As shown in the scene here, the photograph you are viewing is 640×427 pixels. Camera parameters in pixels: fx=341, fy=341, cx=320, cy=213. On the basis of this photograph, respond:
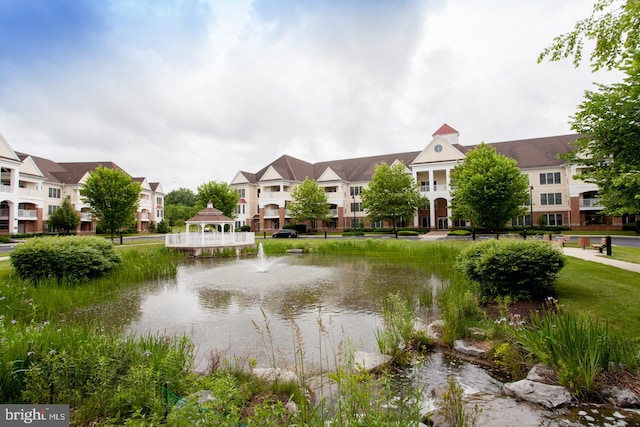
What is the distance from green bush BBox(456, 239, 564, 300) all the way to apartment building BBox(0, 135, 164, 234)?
123 feet

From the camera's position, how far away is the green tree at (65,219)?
46.2m

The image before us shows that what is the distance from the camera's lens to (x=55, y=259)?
11.9 meters

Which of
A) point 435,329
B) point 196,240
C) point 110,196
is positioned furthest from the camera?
point 110,196

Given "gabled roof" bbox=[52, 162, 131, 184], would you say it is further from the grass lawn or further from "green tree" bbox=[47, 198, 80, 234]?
the grass lawn

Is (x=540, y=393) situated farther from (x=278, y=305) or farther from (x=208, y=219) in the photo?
(x=208, y=219)

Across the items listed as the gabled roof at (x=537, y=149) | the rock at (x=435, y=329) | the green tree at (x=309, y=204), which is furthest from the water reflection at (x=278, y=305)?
the gabled roof at (x=537, y=149)

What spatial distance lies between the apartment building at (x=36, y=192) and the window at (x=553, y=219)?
162ft

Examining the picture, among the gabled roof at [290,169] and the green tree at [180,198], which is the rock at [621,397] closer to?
the gabled roof at [290,169]

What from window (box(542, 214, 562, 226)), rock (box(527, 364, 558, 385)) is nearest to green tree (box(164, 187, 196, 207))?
window (box(542, 214, 562, 226))

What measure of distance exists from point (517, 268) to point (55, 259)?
14426 mm

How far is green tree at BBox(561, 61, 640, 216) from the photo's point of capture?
22.7 feet

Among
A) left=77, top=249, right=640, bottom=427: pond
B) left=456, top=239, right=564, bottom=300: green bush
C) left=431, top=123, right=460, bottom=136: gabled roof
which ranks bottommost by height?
left=77, top=249, right=640, bottom=427: pond

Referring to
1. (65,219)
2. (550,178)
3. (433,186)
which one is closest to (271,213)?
(433,186)

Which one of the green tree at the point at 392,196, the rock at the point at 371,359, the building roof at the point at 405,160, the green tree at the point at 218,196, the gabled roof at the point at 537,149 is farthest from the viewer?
the green tree at the point at 218,196
